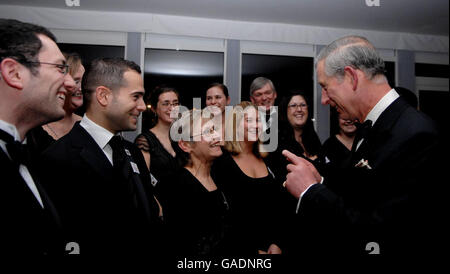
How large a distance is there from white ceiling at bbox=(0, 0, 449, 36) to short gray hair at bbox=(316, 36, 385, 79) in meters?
3.31

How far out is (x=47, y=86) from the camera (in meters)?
1.32

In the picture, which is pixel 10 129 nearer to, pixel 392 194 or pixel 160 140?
pixel 392 194

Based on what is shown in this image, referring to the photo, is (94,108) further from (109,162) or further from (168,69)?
(168,69)

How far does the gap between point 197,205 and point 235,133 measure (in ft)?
2.84

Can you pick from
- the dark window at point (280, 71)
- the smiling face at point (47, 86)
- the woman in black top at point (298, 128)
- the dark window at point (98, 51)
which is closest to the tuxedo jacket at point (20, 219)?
A: the smiling face at point (47, 86)

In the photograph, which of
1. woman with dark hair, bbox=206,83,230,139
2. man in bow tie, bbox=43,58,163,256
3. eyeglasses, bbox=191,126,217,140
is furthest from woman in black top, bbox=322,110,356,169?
man in bow tie, bbox=43,58,163,256

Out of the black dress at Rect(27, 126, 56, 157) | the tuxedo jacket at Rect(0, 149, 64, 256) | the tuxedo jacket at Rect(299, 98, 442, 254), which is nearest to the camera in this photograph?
the tuxedo jacket at Rect(0, 149, 64, 256)

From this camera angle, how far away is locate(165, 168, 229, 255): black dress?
1979mm

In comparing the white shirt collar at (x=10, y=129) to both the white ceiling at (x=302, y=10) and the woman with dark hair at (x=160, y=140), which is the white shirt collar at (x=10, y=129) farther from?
the white ceiling at (x=302, y=10)

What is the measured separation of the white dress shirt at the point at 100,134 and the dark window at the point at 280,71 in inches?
155

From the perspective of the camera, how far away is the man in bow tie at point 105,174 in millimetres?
1522

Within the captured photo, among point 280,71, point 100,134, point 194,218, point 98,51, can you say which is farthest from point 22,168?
point 280,71

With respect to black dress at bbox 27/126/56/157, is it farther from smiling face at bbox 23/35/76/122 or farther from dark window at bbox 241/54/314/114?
dark window at bbox 241/54/314/114

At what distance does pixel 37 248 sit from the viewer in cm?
117
